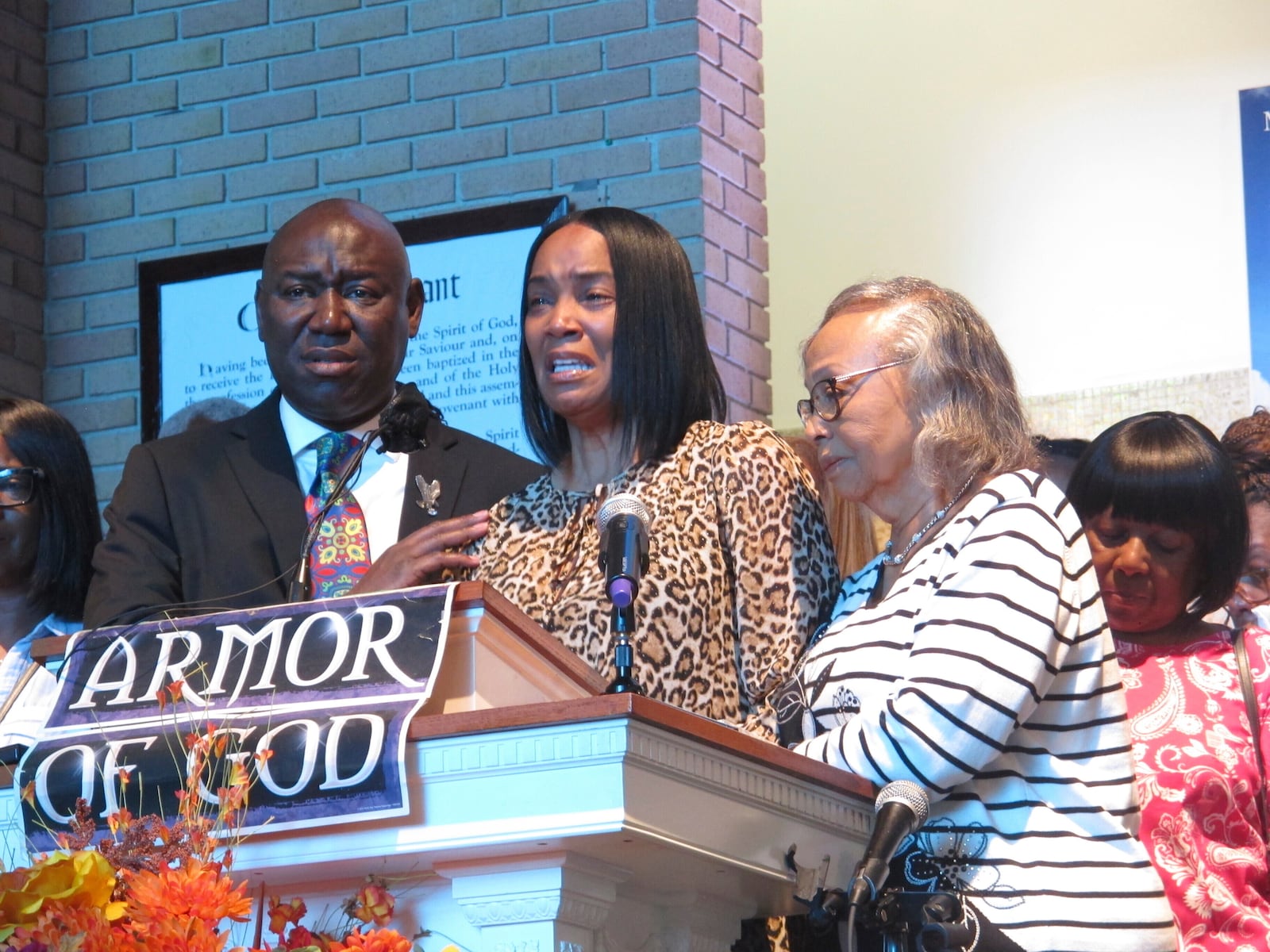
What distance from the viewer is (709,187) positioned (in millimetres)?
5301

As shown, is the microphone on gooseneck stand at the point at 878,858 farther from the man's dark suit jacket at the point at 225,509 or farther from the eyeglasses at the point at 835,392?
the man's dark suit jacket at the point at 225,509

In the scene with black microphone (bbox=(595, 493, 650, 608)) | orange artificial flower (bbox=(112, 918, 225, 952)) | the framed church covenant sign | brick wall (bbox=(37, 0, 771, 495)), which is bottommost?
orange artificial flower (bbox=(112, 918, 225, 952))

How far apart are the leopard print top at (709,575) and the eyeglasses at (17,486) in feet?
3.57

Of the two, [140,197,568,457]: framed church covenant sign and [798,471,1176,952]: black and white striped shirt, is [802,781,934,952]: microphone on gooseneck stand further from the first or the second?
[140,197,568,457]: framed church covenant sign

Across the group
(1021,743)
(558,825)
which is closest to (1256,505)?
(1021,743)

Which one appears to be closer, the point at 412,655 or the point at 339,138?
the point at 412,655

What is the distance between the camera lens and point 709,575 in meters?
2.84

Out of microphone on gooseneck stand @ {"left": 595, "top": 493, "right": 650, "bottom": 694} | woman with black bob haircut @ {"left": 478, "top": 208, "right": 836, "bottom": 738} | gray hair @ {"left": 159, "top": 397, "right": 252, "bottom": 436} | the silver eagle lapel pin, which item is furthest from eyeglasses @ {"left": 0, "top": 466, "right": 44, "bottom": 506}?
microphone on gooseneck stand @ {"left": 595, "top": 493, "right": 650, "bottom": 694}

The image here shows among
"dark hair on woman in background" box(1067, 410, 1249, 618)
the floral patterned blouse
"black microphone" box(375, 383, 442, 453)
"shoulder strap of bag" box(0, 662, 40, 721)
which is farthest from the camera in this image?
"dark hair on woman in background" box(1067, 410, 1249, 618)

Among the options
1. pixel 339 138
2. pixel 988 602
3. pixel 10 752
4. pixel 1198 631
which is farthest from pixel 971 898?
pixel 339 138

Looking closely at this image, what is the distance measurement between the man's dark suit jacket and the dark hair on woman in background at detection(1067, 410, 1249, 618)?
3.16 ft

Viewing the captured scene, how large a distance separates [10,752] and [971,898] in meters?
1.11

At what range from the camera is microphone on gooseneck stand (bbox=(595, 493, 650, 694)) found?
2.18m

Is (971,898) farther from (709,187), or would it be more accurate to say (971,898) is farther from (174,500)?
(709,187)
